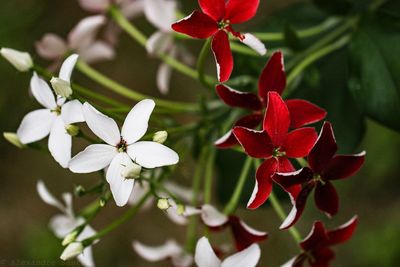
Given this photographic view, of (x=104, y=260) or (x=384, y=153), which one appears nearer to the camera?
(x=384, y=153)

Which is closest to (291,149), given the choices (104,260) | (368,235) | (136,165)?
(136,165)

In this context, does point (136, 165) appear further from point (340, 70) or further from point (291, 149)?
point (340, 70)

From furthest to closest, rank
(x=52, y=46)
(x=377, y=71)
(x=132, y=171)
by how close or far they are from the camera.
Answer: (x=52, y=46) < (x=377, y=71) < (x=132, y=171)

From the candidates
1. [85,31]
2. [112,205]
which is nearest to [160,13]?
[85,31]

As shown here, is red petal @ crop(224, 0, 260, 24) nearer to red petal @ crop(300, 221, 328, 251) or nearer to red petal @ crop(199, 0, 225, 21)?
red petal @ crop(199, 0, 225, 21)

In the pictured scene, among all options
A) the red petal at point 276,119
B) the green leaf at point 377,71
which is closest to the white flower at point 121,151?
the red petal at point 276,119

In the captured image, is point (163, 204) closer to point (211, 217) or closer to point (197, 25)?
point (211, 217)
